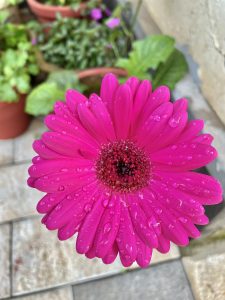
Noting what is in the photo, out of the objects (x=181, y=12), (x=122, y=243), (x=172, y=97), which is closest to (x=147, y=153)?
(x=122, y=243)

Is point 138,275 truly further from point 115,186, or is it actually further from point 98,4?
point 98,4

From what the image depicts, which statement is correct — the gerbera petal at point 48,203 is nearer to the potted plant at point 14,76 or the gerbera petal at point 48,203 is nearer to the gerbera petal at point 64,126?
the gerbera petal at point 64,126

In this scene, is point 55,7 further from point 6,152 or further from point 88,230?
point 88,230

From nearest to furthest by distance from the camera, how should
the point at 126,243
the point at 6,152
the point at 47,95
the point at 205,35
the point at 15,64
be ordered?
the point at 126,243, the point at 205,35, the point at 47,95, the point at 15,64, the point at 6,152

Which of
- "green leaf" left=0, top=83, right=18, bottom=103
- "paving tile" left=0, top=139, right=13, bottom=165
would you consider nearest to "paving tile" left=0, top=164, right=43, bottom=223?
"paving tile" left=0, top=139, right=13, bottom=165

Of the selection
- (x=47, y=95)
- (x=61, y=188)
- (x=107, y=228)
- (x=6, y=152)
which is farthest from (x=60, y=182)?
(x=6, y=152)

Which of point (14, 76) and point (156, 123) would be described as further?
point (14, 76)

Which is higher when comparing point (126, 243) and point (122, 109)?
point (122, 109)
